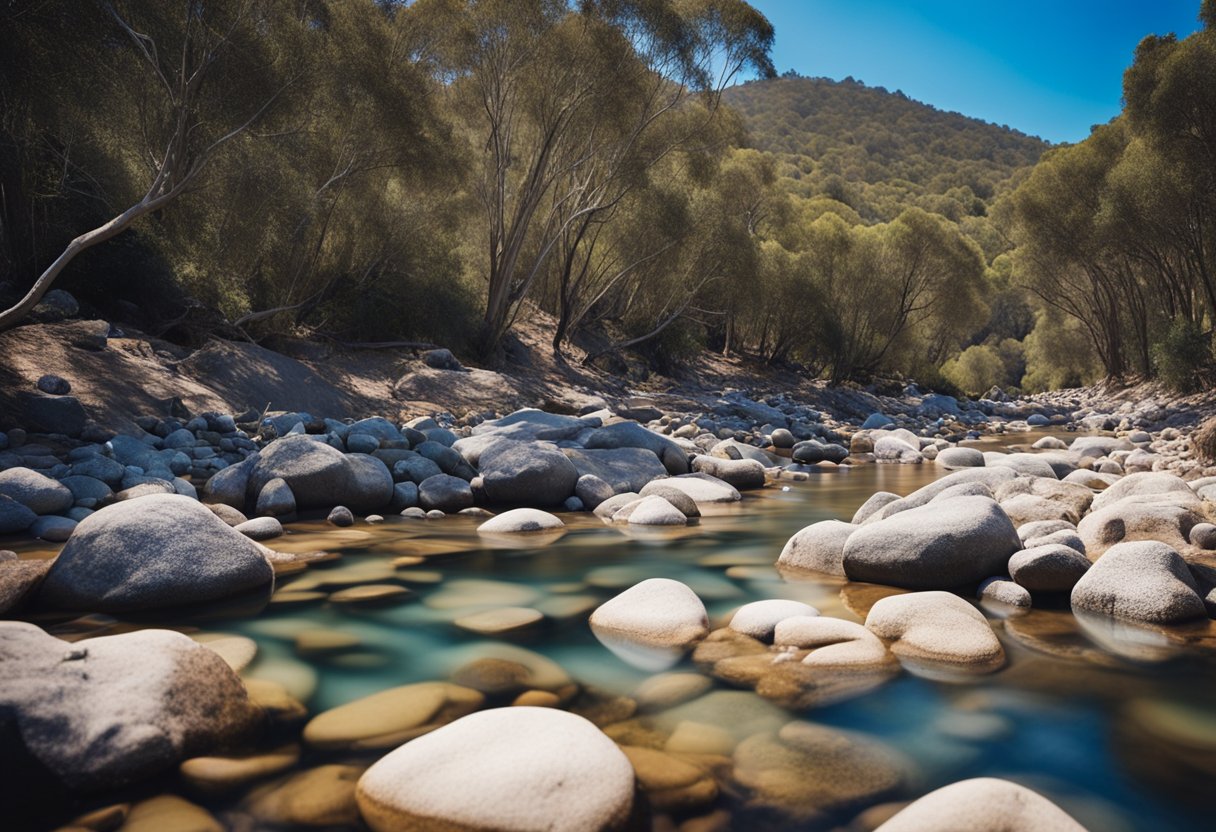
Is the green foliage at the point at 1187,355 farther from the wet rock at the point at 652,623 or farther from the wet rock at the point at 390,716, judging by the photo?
the wet rock at the point at 390,716

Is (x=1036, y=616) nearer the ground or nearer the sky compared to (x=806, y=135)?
nearer the ground

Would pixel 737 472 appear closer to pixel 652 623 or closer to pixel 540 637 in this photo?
pixel 652 623

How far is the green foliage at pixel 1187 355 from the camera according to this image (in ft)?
67.0

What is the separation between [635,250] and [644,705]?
20089mm

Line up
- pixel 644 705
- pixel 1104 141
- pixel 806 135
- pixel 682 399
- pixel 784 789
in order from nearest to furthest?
pixel 784 789
pixel 644 705
pixel 682 399
pixel 1104 141
pixel 806 135

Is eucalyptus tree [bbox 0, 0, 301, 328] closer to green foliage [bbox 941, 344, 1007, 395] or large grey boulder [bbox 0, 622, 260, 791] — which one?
large grey boulder [bbox 0, 622, 260, 791]

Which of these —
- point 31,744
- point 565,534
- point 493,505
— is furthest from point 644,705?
point 493,505

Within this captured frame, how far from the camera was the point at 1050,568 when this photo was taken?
432 cm

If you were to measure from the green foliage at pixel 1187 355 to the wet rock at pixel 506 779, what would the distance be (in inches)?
967

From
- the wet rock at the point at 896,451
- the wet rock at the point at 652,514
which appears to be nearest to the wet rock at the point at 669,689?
the wet rock at the point at 652,514

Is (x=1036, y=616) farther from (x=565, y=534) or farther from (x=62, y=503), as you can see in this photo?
(x=62, y=503)

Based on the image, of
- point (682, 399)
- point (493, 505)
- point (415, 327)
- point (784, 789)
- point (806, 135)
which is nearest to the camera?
point (784, 789)

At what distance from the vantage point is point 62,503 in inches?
218

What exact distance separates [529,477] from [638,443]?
230cm
